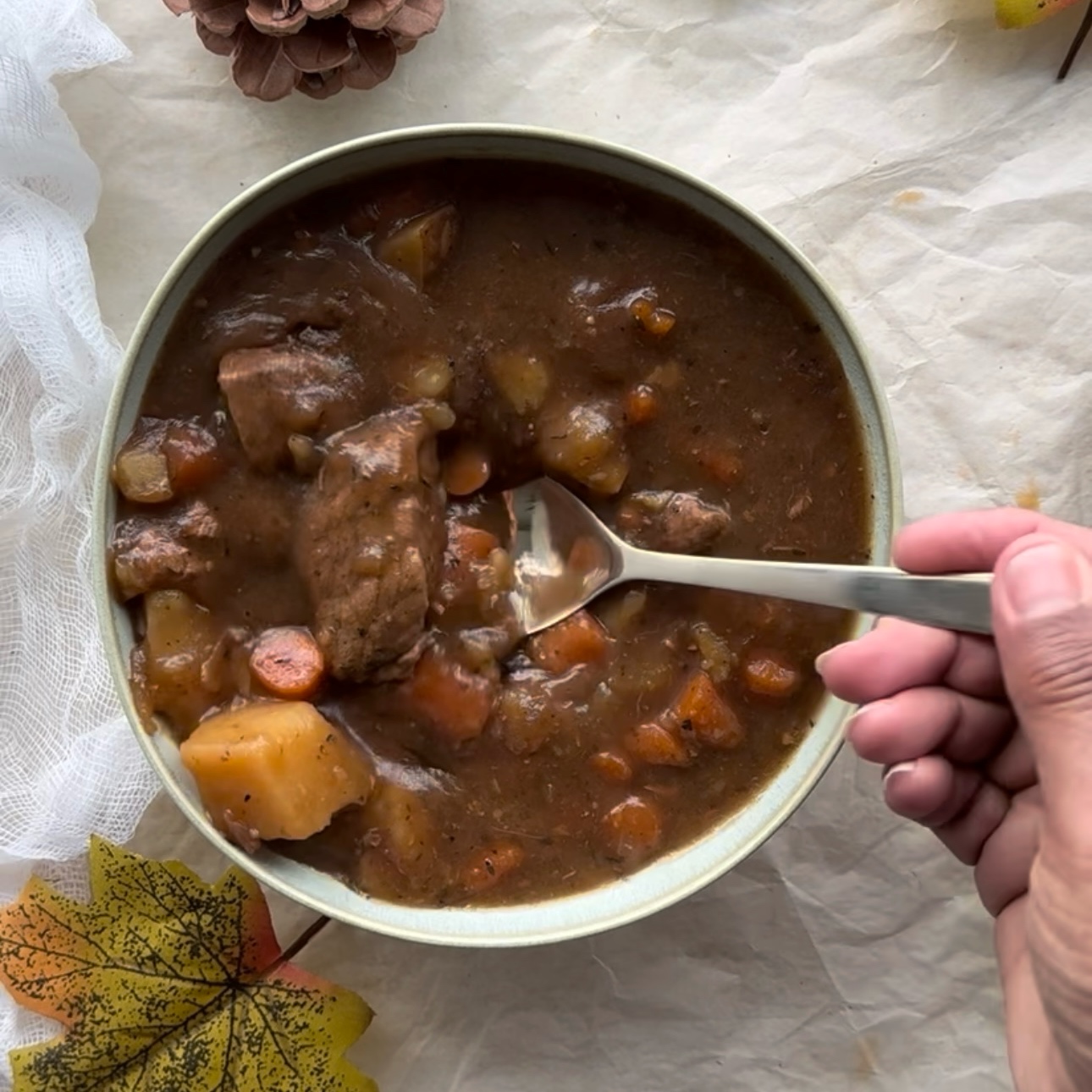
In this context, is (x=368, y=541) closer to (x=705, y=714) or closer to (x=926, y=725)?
(x=705, y=714)

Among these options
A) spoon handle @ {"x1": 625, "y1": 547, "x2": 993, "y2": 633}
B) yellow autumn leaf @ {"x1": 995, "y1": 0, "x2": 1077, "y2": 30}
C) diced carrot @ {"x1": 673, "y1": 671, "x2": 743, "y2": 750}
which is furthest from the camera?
yellow autumn leaf @ {"x1": 995, "y1": 0, "x2": 1077, "y2": 30}

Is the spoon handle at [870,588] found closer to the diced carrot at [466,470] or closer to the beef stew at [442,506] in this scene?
the beef stew at [442,506]

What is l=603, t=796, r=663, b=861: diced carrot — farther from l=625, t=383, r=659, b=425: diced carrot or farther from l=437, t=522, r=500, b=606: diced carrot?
l=625, t=383, r=659, b=425: diced carrot

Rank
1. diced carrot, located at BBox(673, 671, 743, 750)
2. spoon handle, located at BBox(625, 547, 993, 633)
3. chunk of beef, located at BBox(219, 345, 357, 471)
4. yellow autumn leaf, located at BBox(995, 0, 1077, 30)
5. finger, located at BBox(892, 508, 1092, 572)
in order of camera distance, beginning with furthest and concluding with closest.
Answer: yellow autumn leaf, located at BBox(995, 0, 1077, 30)
diced carrot, located at BBox(673, 671, 743, 750)
chunk of beef, located at BBox(219, 345, 357, 471)
finger, located at BBox(892, 508, 1092, 572)
spoon handle, located at BBox(625, 547, 993, 633)

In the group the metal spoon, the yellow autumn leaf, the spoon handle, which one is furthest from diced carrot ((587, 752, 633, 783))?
the yellow autumn leaf

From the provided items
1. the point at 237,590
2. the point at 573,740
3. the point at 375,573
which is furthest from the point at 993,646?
the point at 237,590

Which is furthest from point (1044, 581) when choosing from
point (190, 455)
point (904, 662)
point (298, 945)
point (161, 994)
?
point (161, 994)

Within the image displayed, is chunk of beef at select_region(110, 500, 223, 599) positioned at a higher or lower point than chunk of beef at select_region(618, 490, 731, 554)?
lower

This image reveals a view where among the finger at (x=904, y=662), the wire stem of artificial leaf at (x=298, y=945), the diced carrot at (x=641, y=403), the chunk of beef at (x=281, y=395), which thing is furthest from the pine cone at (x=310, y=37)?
the wire stem of artificial leaf at (x=298, y=945)
